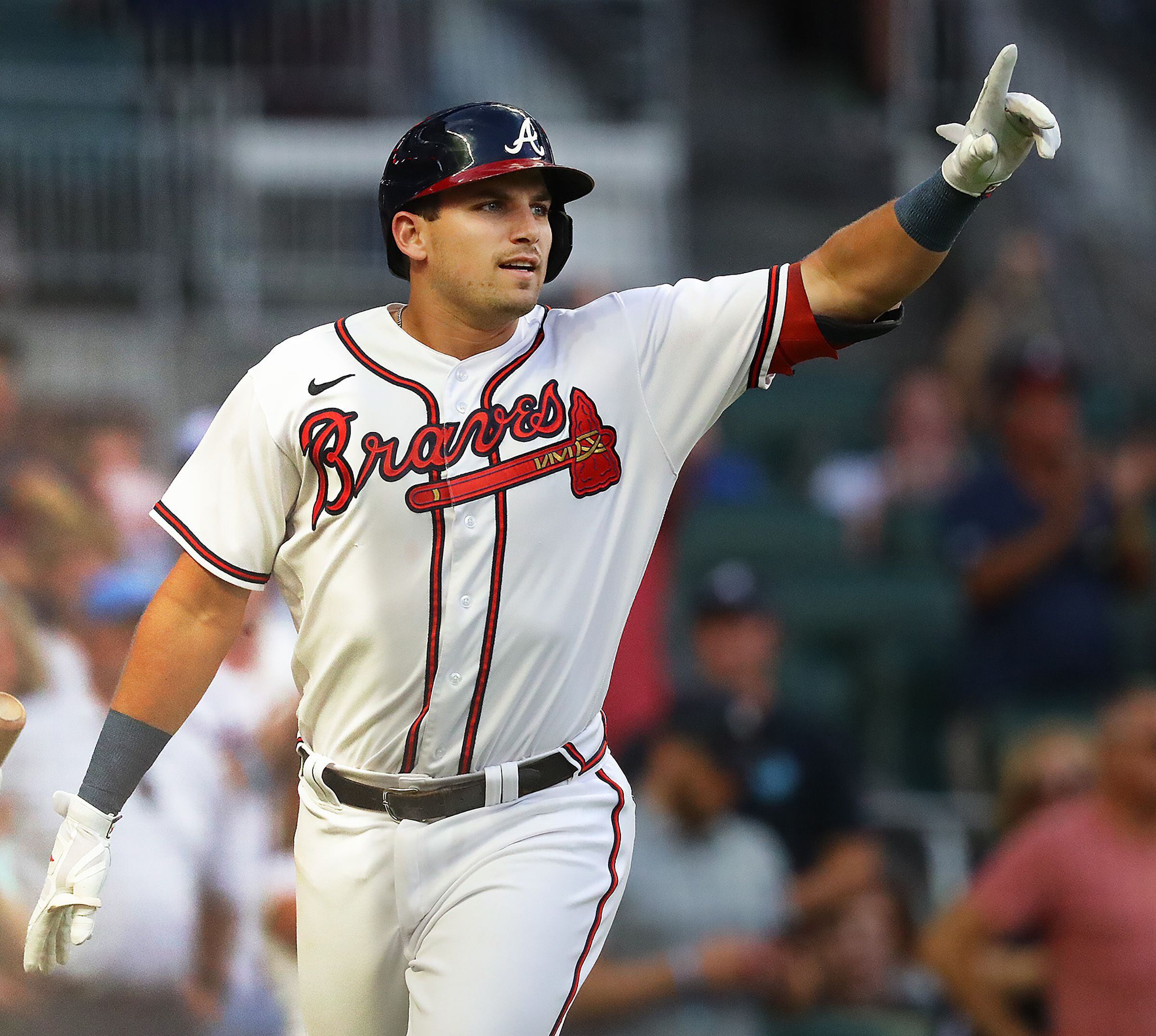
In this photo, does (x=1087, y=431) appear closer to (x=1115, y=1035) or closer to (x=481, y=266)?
(x=1115, y=1035)

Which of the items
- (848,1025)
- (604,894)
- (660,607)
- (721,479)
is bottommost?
(848,1025)

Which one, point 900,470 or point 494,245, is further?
point 900,470

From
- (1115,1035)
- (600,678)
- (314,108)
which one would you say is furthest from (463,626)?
(314,108)

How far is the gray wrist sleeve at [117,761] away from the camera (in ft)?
9.64

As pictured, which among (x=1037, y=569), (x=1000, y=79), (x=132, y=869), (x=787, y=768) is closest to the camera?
(x=1000, y=79)

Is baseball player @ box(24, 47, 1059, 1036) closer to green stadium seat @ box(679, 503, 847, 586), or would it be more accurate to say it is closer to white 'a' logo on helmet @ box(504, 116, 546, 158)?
white 'a' logo on helmet @ box(504, 116, 546, 158)

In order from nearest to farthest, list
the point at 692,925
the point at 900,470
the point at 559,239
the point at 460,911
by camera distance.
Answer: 1. the point at 460,911
2. the point at 559,239
3. the point at 692,925
4. the point at 900,470

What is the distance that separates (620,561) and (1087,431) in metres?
5.42

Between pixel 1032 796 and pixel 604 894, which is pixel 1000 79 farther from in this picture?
pixel 1032 796

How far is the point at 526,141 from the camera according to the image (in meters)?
2.84

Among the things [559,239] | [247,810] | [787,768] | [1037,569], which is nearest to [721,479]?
[1037,569]

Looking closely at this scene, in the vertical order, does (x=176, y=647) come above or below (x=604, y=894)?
above

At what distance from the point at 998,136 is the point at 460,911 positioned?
59.5 inches

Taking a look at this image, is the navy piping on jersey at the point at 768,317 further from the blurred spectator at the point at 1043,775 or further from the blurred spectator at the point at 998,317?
the blurred spectator at the point at 998,317
